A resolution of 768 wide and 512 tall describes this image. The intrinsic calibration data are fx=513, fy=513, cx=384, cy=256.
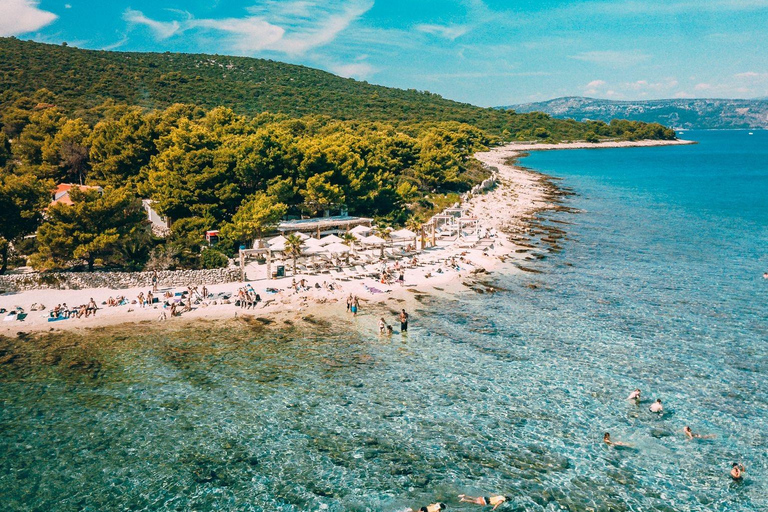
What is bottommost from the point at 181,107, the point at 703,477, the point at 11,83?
the point at 703,477

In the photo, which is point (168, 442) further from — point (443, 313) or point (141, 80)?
point (141, 80)

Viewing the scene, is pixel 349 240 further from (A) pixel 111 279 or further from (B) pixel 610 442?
(B) pixel 610 442

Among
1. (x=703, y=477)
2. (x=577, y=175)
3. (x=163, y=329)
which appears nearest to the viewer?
(x=703, y=477)

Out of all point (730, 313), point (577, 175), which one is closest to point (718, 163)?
point (577, 175)

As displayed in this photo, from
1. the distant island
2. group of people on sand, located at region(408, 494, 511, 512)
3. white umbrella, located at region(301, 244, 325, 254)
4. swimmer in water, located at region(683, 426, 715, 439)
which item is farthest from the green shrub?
swimmer in water, located at region(683, 426, 715, 439)

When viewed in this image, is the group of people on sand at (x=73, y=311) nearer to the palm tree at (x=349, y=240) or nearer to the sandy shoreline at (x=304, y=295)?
the sandy shoreline at (x=304, y=295)

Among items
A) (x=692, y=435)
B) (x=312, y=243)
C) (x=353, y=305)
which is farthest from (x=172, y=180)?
(x=692, y=435)
